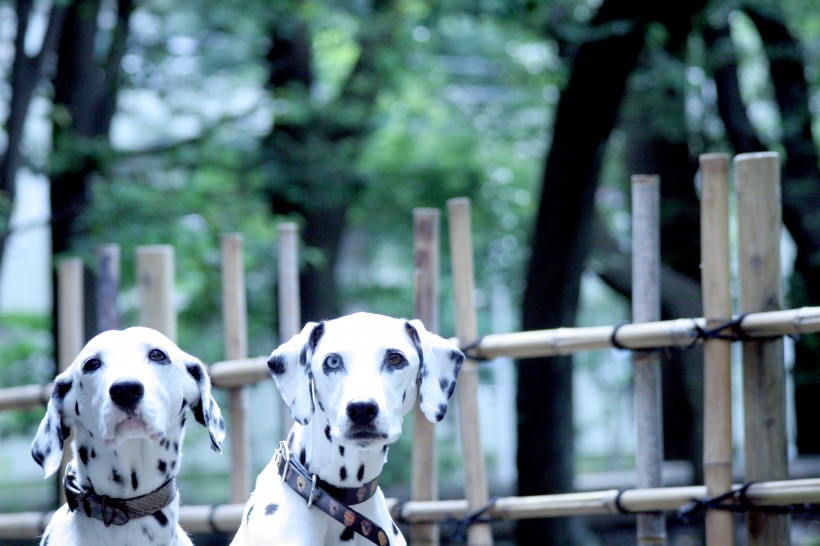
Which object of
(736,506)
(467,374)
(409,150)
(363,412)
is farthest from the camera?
(409,150)

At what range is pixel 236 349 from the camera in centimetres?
580

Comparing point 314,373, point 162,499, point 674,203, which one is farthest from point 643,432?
point 674,203

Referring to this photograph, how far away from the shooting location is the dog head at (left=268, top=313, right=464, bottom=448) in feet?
10.5

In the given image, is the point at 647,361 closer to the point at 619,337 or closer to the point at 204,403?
the point at 619,337

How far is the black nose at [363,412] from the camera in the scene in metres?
3.16

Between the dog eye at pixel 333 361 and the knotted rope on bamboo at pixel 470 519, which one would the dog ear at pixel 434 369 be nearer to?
the dog eye at pixel 333 361

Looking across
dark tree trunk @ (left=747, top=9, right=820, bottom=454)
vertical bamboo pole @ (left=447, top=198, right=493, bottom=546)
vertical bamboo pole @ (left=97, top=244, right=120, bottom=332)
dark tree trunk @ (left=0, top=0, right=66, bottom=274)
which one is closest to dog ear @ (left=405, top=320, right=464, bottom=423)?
vertical bamboo pole @ (left=447, top=198, right=493, bottom=546)

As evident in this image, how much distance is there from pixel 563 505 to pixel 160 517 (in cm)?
217

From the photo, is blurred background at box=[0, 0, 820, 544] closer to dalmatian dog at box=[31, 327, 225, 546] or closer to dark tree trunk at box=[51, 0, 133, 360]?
dark tree trunk at box=[51, 0, 133, 360]

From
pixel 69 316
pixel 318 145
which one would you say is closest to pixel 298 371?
pixel 69 316

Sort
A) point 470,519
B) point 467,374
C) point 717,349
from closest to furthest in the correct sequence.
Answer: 1. point 717,349
2. point 470,519
3. point 467,374

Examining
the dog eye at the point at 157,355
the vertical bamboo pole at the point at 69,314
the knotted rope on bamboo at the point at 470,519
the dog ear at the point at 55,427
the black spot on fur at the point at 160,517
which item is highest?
the vertical bamboo pole at the point at 69,314

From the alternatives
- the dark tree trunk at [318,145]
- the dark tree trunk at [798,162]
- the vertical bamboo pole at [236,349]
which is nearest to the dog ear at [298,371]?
the vertical bamboo pole at [236,349]

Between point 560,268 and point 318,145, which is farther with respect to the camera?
point 318,145
